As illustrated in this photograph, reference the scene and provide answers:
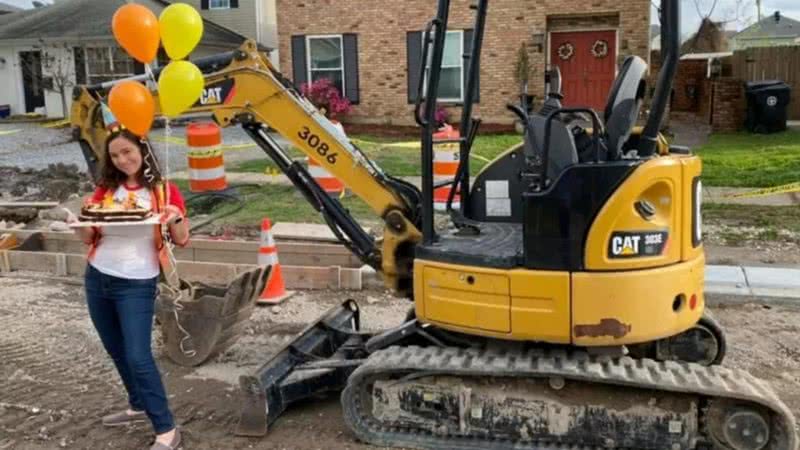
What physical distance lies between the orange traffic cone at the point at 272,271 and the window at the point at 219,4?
23.5 meters

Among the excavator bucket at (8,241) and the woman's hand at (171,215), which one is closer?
the woman's hand at (171,215)

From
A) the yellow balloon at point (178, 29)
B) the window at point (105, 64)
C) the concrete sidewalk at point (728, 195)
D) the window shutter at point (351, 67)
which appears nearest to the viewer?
the yellow balloon at point (178, 29)

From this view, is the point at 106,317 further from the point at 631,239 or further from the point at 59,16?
the point at 59,16

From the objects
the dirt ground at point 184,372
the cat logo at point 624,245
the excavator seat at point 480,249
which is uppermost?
the cat logo at point 624,245

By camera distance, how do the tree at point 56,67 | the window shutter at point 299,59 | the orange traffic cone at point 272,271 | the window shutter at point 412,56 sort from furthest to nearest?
the tree at point 56,67, the window shutter at point 299,59, the window shutter at point 412,56, the orange traffic cone at point 272,271

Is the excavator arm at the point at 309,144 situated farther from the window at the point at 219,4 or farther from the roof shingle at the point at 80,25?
the window at the point at 219,4

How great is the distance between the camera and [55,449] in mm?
5035

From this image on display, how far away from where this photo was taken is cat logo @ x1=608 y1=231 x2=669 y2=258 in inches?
177

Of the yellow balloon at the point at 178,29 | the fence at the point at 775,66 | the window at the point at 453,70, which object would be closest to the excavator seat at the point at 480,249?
the yellow balloon at the point at 178,29

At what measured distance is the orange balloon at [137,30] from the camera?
15.7 ft

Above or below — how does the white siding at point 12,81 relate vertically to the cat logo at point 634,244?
above

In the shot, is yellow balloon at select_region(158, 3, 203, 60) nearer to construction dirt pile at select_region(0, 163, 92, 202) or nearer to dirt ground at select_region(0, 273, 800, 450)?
dirt ground at select_region(0, 273, 800, 450)

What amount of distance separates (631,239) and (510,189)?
1325 mm

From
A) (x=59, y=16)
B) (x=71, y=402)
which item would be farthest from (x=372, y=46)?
(x=71, y=402)
